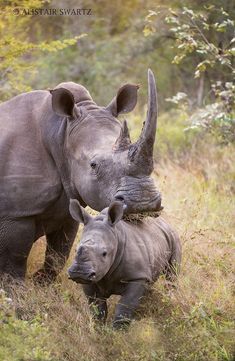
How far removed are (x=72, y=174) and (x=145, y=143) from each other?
0.84m

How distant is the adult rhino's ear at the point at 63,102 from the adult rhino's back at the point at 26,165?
249mm

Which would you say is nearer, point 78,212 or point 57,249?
point 78,212

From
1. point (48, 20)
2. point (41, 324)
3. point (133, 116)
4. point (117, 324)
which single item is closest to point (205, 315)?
point (117, 324)

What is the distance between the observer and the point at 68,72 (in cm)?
1681

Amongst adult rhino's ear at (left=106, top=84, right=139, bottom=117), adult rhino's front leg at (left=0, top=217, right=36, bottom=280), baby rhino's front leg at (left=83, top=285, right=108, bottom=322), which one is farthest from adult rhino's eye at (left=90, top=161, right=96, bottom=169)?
baby rhino's front leg at (left=83, top=285, right=108, bottom=322)

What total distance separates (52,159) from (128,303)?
141 centimetres

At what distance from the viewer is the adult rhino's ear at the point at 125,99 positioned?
272 inches

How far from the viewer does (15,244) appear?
6848 millimetres

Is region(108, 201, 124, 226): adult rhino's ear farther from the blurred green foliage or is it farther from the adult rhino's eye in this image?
the blurred green foliage

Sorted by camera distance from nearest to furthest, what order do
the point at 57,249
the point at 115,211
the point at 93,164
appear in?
the point at 115,211 < the point at 93,164 < the point at 57,249

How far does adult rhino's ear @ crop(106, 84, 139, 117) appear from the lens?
6.91 meters

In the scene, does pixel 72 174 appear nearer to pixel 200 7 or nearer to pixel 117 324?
pixel 117 324

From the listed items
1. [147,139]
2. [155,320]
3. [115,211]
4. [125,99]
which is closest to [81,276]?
[115,211]

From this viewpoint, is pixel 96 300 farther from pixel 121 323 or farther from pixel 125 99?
pixel 125 99
